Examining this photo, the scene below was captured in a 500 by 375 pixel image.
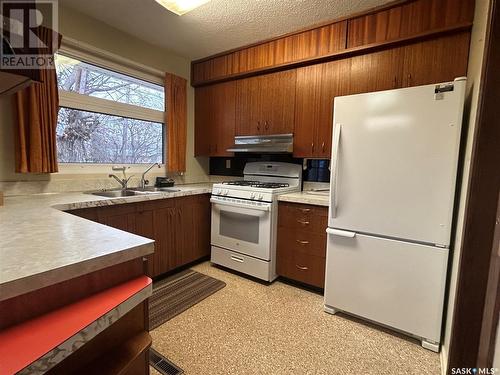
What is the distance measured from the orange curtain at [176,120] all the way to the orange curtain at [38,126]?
1145mm

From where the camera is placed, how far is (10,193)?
2.02m

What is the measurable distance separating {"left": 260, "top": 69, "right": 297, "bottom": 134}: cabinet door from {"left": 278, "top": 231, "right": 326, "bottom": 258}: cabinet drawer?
107cm

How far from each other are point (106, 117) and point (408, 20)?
286 cm

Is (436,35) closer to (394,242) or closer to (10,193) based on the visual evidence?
(394,242)

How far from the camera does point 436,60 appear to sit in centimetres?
192

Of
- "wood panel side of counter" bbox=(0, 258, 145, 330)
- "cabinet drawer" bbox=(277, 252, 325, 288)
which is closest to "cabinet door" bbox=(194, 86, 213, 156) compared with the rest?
"cabinet drawer" bbox=(277, 252, 325, 288)

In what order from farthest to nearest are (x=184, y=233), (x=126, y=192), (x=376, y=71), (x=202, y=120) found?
(x=202, y=120) → (x=184, y=233) → (x=126, y=192) → (x=376, y=71)

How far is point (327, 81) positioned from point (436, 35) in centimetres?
84

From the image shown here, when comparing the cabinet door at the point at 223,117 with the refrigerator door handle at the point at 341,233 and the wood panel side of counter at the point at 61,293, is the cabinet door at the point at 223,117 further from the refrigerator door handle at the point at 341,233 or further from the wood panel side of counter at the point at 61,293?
the wood panel side of counter at the point at 61,293

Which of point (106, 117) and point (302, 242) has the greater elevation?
point (106, 117)

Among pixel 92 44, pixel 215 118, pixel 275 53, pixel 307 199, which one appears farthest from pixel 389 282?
pixel 92 44

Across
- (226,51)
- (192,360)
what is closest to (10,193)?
(192,360)

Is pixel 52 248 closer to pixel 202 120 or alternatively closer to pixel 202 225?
pixel 202 225

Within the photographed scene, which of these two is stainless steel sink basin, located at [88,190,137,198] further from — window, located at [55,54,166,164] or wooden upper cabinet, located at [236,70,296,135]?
wooden upper cabinet, located at [236,70,296,135]
